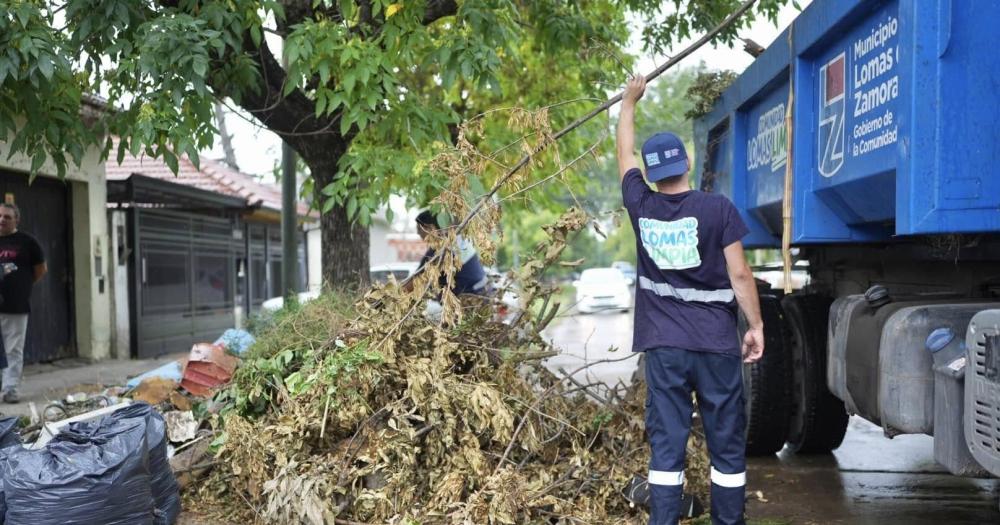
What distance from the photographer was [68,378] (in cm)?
1055

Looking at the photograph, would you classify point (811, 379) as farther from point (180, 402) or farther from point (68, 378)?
point (68, 378)

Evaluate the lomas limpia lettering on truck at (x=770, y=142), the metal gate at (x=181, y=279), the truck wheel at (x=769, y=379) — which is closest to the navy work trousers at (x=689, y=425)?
the lomas limpia lettering on truck at (x=770, y=142)

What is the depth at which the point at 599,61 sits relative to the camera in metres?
9.66

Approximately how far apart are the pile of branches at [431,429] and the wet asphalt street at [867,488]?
0.48 metres

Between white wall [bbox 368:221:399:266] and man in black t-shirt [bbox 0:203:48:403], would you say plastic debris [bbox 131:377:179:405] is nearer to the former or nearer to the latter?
man in black t-shirt [bbox 0:203:48:403]

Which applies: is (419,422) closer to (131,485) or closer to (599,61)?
(131,485)

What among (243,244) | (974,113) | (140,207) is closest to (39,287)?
(140,207)

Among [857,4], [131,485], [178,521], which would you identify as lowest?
[178,521]

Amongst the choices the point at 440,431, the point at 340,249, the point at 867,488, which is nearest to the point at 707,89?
the point at 867,488

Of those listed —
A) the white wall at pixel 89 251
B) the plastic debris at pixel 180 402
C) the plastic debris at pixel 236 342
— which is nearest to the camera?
the plastic debris at pixel 180 402

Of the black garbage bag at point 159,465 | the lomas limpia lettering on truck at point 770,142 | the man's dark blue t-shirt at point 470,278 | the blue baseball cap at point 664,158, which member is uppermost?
the lomas limpia lettering on truck at point 770,142

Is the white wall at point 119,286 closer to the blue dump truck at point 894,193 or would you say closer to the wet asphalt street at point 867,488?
the wet asphalt street at point 867,488

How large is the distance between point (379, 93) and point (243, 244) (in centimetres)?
1316

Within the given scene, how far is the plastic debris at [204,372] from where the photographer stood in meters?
6.49
